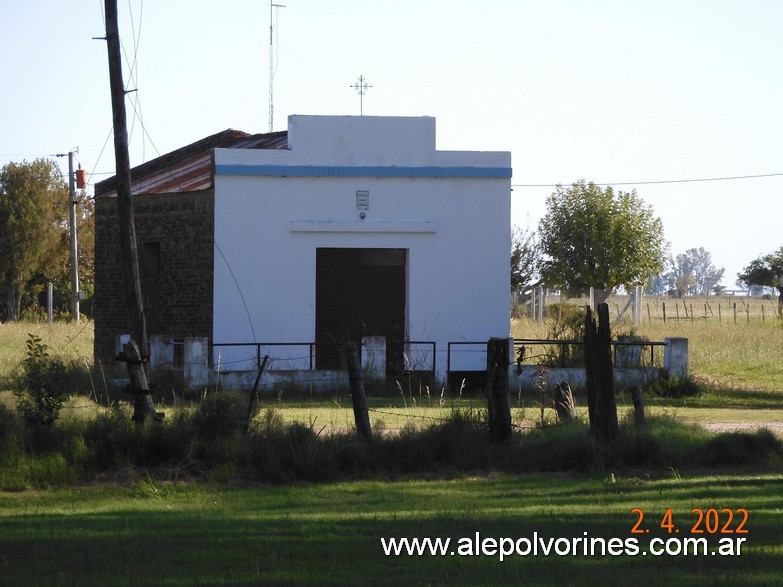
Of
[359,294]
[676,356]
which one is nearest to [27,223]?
[359,294]

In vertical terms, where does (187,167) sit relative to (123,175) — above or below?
above

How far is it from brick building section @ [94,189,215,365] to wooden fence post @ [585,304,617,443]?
11587mm

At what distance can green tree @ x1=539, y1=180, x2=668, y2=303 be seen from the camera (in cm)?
4638

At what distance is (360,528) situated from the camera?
916cm

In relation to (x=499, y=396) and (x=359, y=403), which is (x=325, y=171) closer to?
(x=359, y=403)

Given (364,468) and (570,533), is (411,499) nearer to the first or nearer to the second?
(364,468)

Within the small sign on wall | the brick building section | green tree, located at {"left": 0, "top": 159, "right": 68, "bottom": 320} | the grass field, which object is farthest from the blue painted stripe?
green tree, located at {"left": 0, "top": 159, "right": 68, "bottom": 320}

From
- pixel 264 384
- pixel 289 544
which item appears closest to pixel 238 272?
pixel 264 384

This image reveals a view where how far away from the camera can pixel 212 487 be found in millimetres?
11273

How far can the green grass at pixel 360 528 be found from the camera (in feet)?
25.2

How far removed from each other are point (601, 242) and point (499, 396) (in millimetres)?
34267

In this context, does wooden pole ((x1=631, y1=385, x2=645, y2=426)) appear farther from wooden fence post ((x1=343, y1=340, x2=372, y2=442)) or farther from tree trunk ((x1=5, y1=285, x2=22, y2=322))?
tree trunk ((x1=5, y1=285, x2=22, y2=322))
